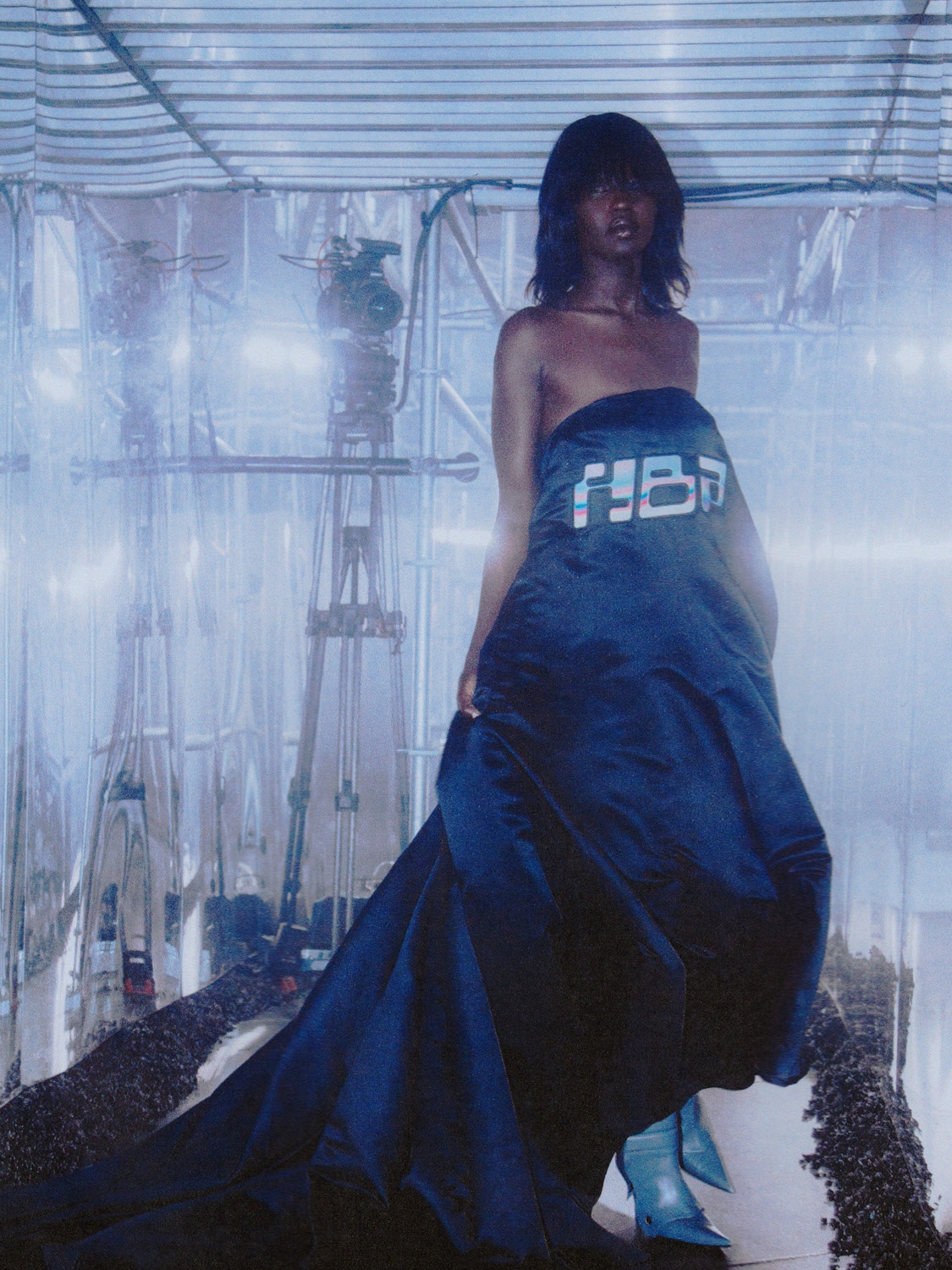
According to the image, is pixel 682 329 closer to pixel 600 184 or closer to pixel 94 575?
pixel 600 184

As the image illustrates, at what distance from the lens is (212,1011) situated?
92.0 inches

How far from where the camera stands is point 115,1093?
1.98 m

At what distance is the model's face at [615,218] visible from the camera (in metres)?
1.75

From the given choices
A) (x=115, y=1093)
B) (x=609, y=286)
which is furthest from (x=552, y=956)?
(x=609, y=286)

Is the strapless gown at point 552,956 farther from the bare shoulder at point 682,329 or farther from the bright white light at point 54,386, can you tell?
the bright white light at point 54,386

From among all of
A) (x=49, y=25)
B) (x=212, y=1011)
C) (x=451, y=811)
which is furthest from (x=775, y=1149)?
(x=49, y=25)

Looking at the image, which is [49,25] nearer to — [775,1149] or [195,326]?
[195,326]

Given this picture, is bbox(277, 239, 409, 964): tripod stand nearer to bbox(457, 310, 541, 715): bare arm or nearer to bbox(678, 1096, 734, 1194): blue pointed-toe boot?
bbox(457, 310, 541, 715): bare arm

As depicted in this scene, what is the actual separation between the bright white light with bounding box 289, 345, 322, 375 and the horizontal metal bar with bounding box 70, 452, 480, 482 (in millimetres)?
382

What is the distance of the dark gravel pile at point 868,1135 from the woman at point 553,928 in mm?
286

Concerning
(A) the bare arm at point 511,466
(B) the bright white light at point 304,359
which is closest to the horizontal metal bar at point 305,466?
(B) the bright white light at point 304,359

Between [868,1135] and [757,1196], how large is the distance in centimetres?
32

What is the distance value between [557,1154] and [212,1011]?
1153 mm

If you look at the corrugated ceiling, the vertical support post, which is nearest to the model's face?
the corrugated ceiling
